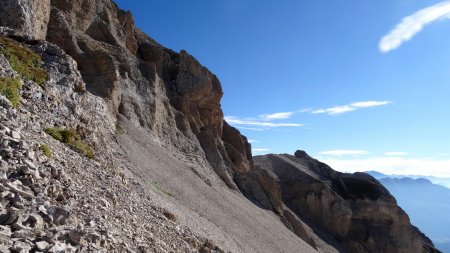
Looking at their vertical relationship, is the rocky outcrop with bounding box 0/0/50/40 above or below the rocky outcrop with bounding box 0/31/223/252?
above

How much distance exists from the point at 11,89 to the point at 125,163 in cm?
1567

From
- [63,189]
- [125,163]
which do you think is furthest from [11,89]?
[125,163]

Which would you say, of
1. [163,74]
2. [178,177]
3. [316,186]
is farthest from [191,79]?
[316,186]

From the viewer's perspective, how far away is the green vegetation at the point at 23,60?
894 inches

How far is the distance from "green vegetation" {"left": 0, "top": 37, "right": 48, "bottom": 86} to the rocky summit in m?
0.13

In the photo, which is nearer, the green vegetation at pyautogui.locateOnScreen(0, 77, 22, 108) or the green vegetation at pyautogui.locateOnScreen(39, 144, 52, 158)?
the green vegetation at pyautogui.locateOnScreen(39, 144, 52, 158)

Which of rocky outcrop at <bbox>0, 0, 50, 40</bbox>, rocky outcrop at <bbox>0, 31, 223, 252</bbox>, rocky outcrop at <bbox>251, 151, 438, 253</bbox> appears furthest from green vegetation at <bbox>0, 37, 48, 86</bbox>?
rocky outcrop at <bbox>251, 151, 438, 253</bbox>

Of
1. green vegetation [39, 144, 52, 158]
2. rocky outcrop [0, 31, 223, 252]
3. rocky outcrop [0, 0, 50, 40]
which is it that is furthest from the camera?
rocky outcrop [0, 0, 50, 40]

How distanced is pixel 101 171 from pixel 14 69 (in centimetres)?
754

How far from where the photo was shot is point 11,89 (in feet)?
61.5

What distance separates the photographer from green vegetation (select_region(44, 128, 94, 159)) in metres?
21.0

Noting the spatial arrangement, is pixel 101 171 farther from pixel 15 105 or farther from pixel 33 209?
pixel 33 209

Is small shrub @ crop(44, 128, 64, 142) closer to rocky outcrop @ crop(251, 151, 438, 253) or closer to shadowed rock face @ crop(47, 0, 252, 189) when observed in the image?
shadowed rock face @ crop(47, 0, 252, 189)

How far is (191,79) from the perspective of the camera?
76250 mm
